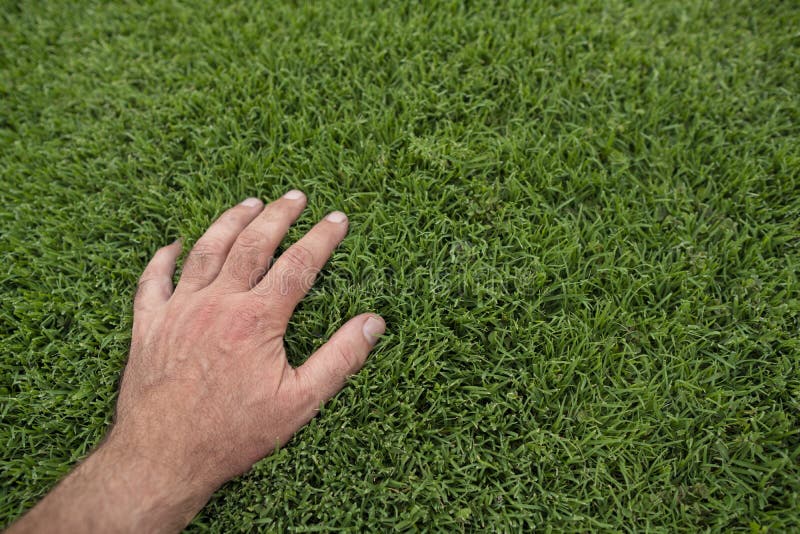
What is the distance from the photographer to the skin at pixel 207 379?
171 cm

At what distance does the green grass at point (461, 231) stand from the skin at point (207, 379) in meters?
0.10

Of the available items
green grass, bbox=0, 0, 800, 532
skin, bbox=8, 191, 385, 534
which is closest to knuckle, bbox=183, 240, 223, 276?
skin, bbox=8, 191, 385, 534

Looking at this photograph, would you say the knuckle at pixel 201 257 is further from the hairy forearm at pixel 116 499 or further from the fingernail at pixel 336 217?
the hairy forearm at pixel 116 499

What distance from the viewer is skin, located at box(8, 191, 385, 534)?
171 centimetres

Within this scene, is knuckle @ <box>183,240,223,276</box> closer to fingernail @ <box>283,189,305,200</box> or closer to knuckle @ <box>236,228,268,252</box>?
knuckle @ <box>236,228,268,252</box>

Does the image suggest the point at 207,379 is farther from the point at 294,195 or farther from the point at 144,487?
the point at 294,195

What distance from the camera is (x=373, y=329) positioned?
208cm

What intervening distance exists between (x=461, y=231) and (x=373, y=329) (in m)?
0.60

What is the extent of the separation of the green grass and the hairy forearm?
17 cm

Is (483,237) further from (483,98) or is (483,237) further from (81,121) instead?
(81,121)

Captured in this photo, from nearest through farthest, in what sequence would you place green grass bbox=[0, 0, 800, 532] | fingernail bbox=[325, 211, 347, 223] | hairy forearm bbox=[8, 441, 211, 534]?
hairy forearm bbox=[8, 441, 211, 534] → green grass bbox=[0, 0, 800, 532] → fingernail bbox=[325, 211, 347, 223]

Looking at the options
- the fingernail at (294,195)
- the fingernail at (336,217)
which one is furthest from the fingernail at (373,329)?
the fingernail at (294,195)

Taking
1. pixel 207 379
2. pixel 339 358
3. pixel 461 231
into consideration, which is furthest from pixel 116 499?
pixel 461 231

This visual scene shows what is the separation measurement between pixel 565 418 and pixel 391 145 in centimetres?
143
